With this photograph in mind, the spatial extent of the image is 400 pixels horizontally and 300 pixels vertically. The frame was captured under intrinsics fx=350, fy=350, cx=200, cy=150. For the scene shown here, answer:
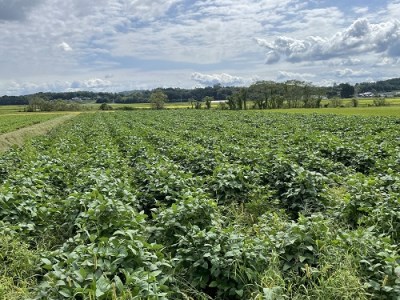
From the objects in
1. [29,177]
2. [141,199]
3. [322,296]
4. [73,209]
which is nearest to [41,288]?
[73,209]

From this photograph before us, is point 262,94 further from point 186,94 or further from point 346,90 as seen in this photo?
point 186,94

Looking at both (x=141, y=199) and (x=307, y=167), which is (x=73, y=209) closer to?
(x=141, y=199)

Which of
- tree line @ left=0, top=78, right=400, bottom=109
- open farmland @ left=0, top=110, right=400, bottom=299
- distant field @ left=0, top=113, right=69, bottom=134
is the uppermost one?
tree line @ left=0, top=78, right=400, bottom=109

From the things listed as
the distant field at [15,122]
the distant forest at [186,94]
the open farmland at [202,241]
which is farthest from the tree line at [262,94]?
the open farmland at [202,241]

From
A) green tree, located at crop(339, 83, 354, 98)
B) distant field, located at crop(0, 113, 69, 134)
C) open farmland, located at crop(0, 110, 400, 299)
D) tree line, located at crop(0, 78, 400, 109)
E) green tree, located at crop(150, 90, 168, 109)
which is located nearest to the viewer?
open farmland, located at crop(0, 110, 400, 299)

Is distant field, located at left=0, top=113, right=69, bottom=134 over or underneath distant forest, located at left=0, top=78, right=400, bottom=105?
underneath

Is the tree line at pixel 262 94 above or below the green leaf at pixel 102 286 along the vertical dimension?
above

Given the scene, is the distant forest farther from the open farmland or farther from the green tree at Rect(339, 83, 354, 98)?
the open farmland

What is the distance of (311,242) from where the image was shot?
16.6 feet

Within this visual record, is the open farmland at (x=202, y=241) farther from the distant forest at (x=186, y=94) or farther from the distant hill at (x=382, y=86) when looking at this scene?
the distant hill at (x=382, y=86)

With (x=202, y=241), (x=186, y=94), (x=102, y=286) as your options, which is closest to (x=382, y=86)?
(x=186, y=94)

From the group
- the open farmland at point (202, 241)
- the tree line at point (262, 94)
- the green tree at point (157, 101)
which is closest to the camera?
the open farmland at point (202, 241)

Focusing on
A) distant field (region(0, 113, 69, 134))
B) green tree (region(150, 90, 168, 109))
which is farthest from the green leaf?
green tree (region(150, 90, 168, 109))

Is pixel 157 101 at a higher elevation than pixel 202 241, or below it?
higher
